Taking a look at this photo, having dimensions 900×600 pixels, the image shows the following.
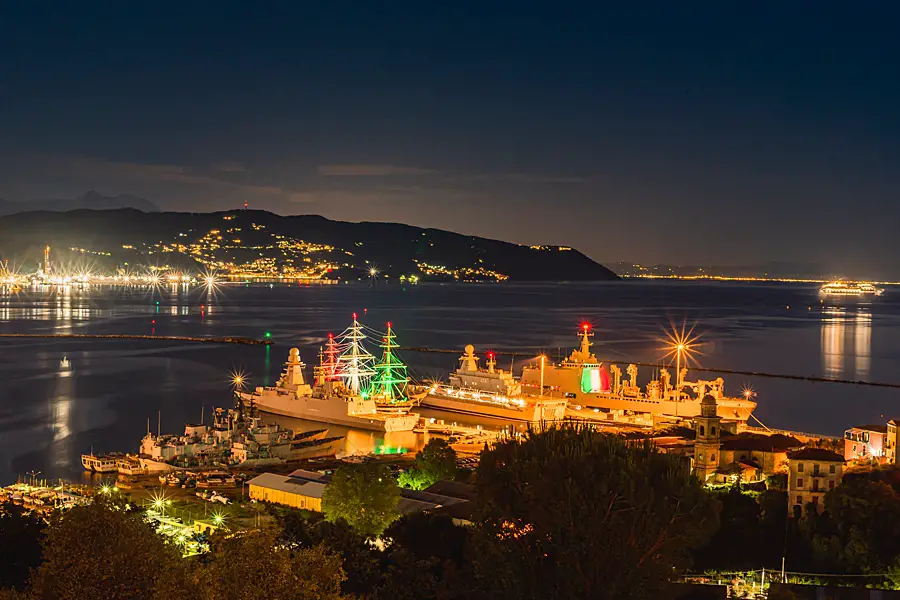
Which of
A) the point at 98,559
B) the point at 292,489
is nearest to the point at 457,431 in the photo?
the point at 292,489

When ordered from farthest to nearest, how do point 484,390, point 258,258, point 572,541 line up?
point 258,258, point 484,390, point 572,541

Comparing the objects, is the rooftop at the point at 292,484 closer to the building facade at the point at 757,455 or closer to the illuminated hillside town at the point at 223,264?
the building facade at the point at 757,455

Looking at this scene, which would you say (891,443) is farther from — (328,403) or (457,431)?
(328,403)

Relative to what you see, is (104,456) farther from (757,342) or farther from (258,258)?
(258,258)

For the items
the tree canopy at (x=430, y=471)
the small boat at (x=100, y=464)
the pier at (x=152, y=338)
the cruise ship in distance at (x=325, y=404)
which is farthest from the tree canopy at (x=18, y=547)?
the pier at (x=152, y=338)

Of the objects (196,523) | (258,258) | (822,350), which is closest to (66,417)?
(196,523)

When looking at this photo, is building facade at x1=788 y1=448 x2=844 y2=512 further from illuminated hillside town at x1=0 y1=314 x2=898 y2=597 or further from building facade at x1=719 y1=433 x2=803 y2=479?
building facade at x1=719 y1=433 x2=803 y2=479

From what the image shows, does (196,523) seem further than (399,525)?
Yes
